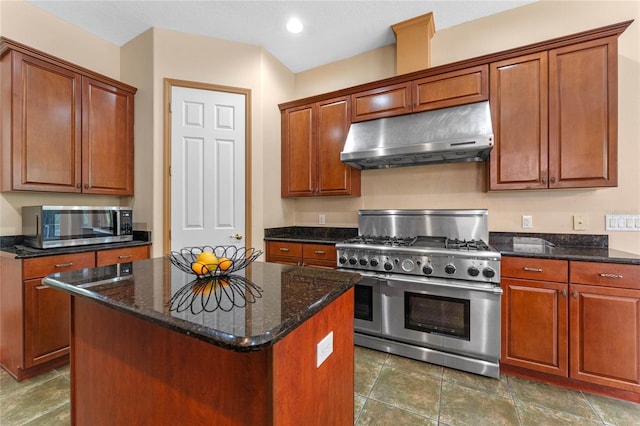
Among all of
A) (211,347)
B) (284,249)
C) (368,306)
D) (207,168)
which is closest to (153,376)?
(211,347)

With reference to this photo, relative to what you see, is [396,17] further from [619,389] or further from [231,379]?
[619,389]

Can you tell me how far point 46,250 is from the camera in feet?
7.10

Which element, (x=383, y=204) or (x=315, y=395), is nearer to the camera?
(x=315, y=395)

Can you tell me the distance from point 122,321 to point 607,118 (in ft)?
10.4

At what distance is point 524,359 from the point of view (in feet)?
6.69

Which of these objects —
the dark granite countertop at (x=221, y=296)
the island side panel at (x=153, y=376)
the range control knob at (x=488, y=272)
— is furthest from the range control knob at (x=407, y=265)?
the island side panel at (x=153, y=376)

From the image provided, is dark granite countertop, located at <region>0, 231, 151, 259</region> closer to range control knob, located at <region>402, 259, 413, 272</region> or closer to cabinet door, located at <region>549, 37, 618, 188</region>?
range control knob, located at <region>402, 259, 413, 272</region>

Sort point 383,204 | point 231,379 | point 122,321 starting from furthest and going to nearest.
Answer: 1. point 383,204
2. point 122,321
3. point 231,379

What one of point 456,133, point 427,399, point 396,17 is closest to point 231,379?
point 427,399

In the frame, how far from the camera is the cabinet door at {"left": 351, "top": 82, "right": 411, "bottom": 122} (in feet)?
8.88

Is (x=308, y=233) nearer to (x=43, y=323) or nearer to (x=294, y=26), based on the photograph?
(x=294, y=26)

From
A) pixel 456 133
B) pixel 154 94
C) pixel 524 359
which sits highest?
pixel 154 94

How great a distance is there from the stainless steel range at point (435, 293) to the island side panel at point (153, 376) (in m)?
1.75

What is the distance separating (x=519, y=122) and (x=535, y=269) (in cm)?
116
